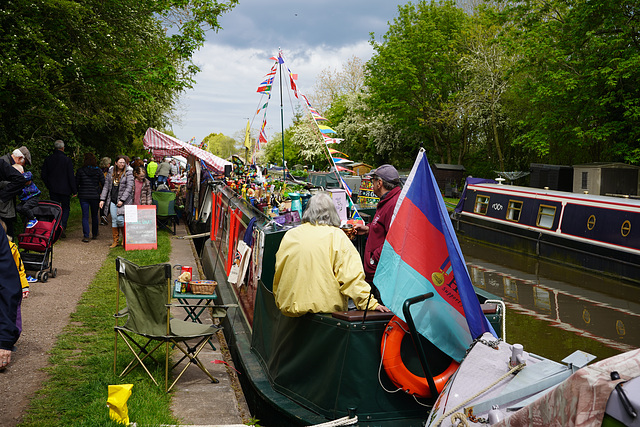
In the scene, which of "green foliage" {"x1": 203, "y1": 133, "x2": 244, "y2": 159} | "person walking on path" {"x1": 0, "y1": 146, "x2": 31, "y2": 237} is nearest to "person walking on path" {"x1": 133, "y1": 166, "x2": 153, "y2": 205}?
"person walking on path" {"x1": 0, "y1": 146, "x2": 31, "y2": 237}

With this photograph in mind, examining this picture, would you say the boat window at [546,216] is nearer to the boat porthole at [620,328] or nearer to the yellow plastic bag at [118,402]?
the boat porthole at [620,328]

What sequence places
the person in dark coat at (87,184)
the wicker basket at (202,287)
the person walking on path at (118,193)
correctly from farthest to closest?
the person in dark coat at (87,184) < the person walking on path at (118,193) < the wicker basket at (202,287)

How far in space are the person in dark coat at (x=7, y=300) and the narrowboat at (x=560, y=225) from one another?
45.3 feet

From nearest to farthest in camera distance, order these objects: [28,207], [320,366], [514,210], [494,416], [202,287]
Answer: [494,416], [320,366], [202,287], [28,207], [514,210]

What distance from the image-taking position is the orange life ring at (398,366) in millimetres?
3719

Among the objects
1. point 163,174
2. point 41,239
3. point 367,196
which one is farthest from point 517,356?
point 367,196

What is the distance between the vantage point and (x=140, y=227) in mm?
11922

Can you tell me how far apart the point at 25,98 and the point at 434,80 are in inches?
1116

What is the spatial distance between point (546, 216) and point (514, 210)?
5.49 ft

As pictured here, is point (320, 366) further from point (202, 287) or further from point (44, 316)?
point (44, 316)

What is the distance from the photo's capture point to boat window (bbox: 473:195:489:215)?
67.8 feet

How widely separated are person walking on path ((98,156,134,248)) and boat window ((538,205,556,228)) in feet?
38.7

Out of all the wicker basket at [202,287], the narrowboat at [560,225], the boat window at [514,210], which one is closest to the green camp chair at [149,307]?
the wicker basket at [202,287]

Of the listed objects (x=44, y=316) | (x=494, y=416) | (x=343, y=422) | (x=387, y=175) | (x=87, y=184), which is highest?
(x=387, y=175)
